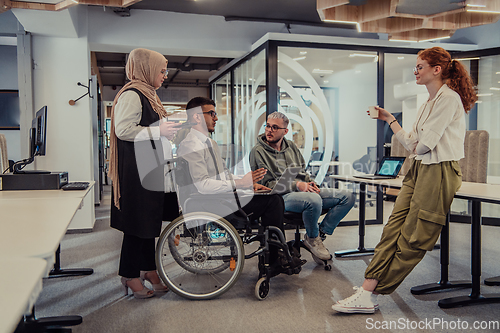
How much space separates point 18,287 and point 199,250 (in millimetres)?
1776

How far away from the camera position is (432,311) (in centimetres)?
219

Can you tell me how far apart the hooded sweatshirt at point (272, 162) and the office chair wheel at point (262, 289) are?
2.74 feet

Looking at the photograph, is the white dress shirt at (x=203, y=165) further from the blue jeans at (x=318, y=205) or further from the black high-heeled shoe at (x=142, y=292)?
the black high-heeled shoe at (x=142, y=292)

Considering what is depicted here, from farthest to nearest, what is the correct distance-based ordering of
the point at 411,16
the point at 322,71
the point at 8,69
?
the point at 8,69 → the point at 322,71 → the point at 411,16

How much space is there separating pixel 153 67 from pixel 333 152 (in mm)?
3178

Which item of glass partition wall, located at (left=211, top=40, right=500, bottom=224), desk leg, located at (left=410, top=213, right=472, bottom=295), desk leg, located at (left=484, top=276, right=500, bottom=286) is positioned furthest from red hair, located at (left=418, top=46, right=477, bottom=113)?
glass partition wall, located at (left=211, top=40, right=500, bottom=224)

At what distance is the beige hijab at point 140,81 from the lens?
2.26 m

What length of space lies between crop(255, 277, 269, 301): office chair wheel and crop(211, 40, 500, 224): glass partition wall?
254 cm

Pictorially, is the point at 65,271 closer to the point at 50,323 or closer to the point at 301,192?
the point at 50,323

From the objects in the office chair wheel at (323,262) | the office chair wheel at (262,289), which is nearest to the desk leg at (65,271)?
the office chair wheel at (262,289)

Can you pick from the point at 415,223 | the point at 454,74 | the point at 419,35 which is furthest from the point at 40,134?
the point at 419,35

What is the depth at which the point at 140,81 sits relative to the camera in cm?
230

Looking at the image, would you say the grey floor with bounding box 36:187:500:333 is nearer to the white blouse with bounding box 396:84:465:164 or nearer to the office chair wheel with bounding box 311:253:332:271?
the office chair wheel with bounding box 311:253:332:271

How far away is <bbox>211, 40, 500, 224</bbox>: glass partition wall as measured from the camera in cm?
474
